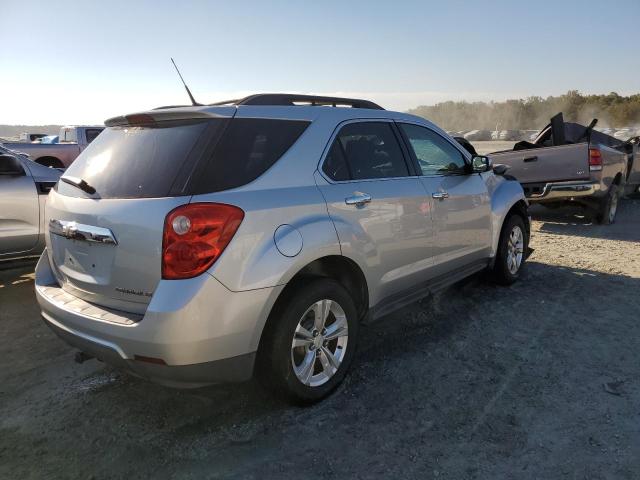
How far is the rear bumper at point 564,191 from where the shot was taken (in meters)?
8.03

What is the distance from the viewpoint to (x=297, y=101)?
334 centimetres

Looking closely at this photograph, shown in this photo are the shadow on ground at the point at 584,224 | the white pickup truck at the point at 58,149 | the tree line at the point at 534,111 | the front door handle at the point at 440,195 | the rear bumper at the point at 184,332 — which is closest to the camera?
the rear bumper at the point at 184,332

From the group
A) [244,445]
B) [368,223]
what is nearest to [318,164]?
[368,223]

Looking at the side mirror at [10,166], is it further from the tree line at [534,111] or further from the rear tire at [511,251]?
the tree line at [534,111]

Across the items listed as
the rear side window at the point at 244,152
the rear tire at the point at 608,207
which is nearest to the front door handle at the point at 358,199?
the rear side window at the point at 244,152

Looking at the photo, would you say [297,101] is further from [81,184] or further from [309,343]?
[309,343]

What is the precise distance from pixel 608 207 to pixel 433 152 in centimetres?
583

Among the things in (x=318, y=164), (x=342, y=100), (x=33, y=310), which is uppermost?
(x=342, y=100)

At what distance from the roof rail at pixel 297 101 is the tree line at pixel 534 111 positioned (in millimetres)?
45927

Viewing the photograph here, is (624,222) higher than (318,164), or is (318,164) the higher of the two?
(318,164)

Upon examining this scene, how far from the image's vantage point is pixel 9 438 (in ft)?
9.34

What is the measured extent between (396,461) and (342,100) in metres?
2.44

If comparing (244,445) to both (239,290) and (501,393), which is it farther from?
(501,393)

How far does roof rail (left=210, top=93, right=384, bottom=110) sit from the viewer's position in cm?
312
